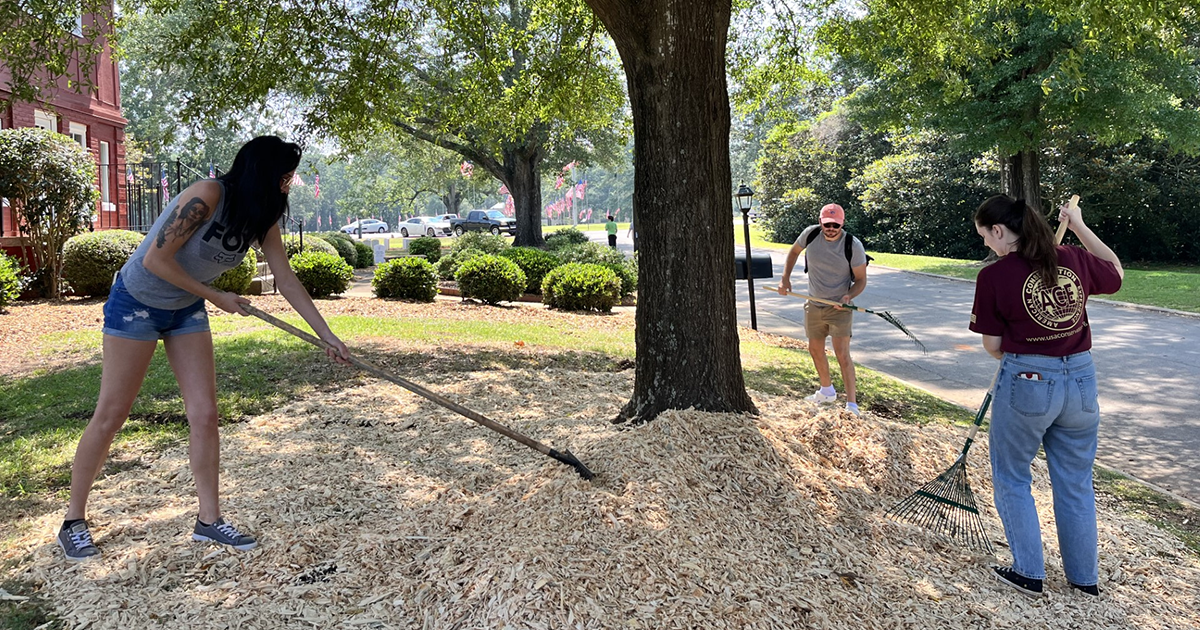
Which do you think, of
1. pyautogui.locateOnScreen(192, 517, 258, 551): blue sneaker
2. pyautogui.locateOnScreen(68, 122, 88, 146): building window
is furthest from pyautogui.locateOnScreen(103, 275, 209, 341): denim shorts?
pyautogui.locateOnScreen(68, 122, 88, 146): building window

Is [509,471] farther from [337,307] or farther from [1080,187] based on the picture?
[1080,187]

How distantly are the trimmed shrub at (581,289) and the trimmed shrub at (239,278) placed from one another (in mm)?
4611

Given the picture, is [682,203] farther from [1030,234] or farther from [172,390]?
[172,390]

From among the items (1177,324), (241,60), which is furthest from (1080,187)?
(241,60)

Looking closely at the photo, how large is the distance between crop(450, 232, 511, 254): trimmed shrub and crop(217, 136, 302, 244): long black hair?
59.1 ft

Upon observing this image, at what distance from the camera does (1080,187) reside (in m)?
27.0

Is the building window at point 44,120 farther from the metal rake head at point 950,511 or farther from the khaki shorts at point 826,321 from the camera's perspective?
the metal rake head at point 950,511

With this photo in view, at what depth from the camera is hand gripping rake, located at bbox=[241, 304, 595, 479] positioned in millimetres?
3730

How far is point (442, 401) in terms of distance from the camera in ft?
13.0

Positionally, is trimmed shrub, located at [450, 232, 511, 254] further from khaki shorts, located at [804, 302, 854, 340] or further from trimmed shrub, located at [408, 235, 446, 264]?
khaki shorts, located at [804, 302, 854, 340]

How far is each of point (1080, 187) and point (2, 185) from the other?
92.7 feet

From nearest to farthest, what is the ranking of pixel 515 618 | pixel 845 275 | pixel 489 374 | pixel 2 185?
pixel 515 618 < pixel 845 275 < pixel 489 374 < pixel 2 185

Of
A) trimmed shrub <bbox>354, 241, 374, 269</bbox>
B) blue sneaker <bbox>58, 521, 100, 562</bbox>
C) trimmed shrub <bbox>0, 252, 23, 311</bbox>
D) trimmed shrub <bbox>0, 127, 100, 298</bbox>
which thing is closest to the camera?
blue sneaker <bbox>58, 521, 100, 562</bbox>

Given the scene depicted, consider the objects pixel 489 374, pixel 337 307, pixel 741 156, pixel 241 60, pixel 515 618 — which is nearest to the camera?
pixel 515 618
